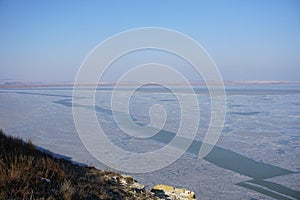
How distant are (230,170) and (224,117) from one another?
9.09 m

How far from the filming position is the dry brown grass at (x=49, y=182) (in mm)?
3359

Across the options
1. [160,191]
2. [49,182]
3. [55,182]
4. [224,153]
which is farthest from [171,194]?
[224,153]

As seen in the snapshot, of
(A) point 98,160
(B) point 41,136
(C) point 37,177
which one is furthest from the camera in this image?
(B) point 41,136

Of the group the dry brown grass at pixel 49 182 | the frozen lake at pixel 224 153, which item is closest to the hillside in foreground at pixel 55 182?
the dry brown grass at pixel 49 182

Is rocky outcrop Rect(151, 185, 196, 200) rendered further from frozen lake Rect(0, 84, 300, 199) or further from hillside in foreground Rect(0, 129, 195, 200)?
frozen lake Rect(0, 84, 300, 199)

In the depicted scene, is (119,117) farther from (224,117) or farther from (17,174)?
(17,174)

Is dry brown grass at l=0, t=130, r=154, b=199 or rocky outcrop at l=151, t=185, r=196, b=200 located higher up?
dry brown grass at l=0, t=130, r=154, b=199

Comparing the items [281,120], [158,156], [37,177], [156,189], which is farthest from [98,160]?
[281,120]

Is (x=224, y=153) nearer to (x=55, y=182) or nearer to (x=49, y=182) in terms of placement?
(x=55, y=182)

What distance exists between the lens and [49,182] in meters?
3.78

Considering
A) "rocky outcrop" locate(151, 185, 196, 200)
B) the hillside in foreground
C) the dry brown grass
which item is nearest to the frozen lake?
"rocky outcrop" locate(151, 185, 196, 200)

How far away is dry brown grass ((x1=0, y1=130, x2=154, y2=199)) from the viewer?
132 inches

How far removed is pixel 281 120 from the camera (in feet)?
51.0

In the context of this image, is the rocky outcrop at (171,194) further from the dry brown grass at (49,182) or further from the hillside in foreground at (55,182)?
the dry brown grass at (49,182)
